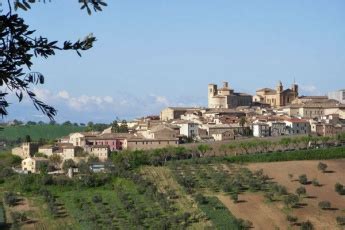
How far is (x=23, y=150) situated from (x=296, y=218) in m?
21.3

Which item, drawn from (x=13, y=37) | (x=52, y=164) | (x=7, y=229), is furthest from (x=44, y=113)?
(x=52, y=164)

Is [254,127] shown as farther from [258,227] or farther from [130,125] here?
[258,227]

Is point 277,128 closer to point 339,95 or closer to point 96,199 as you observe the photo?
point 96,199

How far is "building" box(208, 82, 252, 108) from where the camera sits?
6359 cm

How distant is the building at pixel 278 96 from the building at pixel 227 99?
7.11ft

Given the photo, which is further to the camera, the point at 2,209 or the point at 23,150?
the point at 23,150

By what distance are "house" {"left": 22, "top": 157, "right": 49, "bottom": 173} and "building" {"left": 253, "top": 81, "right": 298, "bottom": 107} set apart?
29.7 meters

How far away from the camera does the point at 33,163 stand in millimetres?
41031

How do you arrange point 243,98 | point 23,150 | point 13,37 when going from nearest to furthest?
point 13,37, point 23,150, point 243,98

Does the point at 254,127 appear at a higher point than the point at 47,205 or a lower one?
higher

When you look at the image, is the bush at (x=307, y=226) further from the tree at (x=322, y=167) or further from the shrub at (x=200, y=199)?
the tree at (x=322, y=167)

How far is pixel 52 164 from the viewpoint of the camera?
41.3 meters

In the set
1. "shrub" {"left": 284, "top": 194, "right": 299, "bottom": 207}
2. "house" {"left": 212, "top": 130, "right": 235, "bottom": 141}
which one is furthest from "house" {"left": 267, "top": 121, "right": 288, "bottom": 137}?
"shrub" {"left": 284, "top": 194, "right": 299, "bottom": 207}

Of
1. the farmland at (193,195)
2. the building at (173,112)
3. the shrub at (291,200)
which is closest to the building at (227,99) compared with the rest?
the building at (173,112)
